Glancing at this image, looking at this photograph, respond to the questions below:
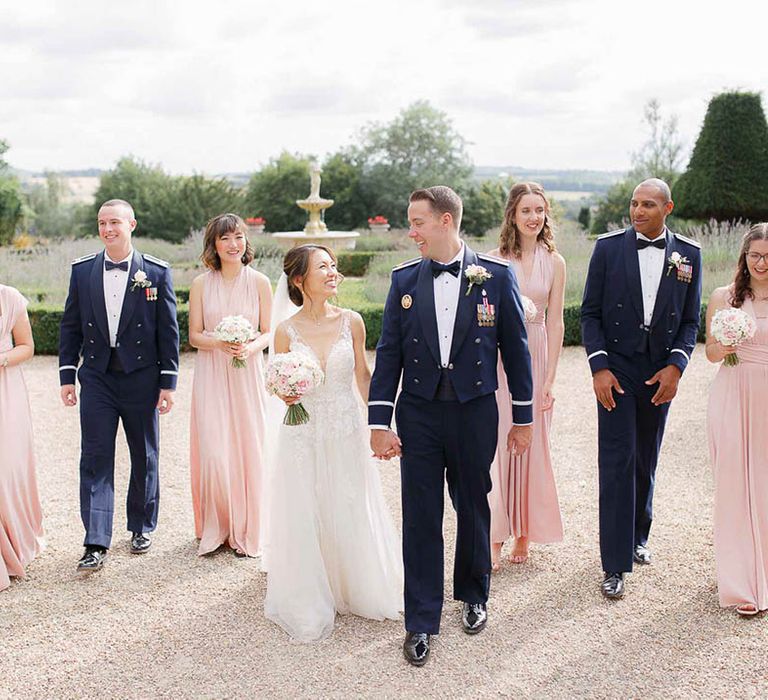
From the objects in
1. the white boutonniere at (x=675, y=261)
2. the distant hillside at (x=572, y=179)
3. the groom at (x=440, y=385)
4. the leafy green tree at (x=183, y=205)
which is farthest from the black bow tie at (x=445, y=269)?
the distant hillside at (x=572, y=179)

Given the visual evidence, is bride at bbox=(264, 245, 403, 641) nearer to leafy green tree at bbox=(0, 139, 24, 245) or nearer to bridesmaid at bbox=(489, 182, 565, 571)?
bridesmaid at bbox=(489, 182, 565, 571)

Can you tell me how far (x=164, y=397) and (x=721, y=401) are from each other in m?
3.53

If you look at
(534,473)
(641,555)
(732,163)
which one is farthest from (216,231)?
(732,163)

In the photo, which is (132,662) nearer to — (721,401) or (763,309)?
(721,401)

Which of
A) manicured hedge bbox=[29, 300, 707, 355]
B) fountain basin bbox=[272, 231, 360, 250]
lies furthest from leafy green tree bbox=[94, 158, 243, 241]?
manicured hedge bbox=[29, 300, 707, 355]

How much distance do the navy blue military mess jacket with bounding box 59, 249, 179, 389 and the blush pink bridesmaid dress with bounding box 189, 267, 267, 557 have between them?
0.27 meters

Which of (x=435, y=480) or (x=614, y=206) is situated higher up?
(x=614, y=206)

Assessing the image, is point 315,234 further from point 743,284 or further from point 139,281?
point 743,284

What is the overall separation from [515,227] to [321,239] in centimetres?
1958

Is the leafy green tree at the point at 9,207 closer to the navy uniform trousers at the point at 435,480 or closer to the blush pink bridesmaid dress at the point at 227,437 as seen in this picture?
the blush pink bridesmaid dress at the point at 227,437

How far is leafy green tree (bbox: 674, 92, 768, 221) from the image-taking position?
21.1 metres

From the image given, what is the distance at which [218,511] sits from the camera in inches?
237

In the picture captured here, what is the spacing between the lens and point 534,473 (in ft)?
18.9

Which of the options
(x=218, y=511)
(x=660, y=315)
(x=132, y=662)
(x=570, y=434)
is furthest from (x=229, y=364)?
(x=570, y=434)
